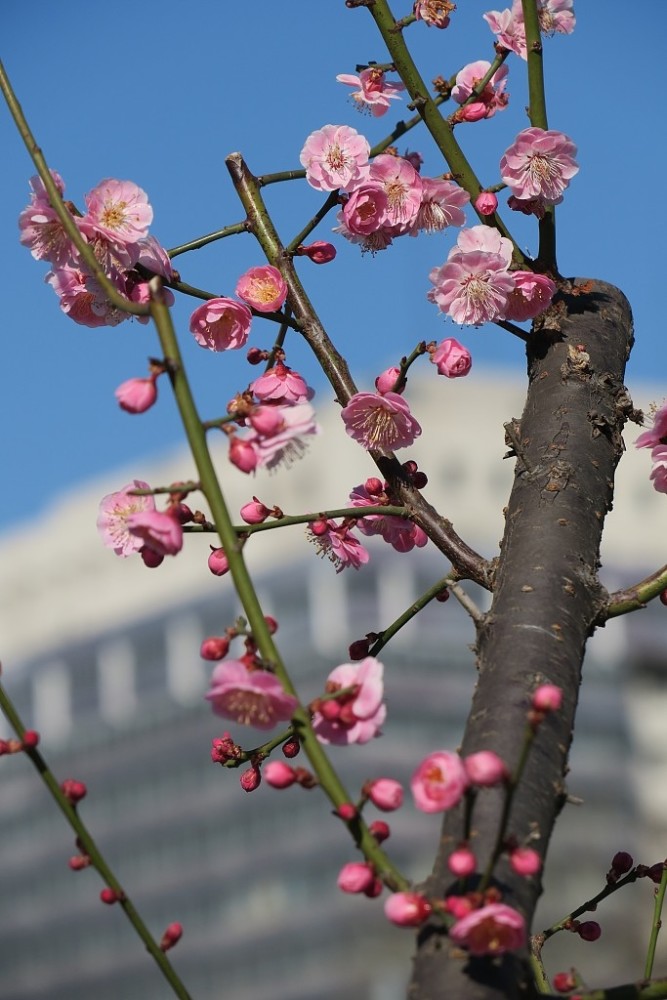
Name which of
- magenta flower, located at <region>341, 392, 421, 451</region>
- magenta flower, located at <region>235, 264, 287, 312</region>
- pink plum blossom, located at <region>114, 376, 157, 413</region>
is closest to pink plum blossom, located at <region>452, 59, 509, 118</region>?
magenta flower, located at <region>235, 264, 287, 312</region>

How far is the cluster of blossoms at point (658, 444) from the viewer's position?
1.83m

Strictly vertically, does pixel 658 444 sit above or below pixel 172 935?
above

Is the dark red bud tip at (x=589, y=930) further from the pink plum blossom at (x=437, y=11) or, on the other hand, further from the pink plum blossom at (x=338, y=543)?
the pink plum blossom at (x=437, y=11)

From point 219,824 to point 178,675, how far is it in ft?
28.3

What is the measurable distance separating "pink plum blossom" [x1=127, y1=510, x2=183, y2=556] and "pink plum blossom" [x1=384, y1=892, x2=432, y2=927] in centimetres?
45

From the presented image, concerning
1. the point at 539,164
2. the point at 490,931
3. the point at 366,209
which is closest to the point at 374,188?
the point at 366,209

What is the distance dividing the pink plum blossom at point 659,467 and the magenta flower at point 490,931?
90cm

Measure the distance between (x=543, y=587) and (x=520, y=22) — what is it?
1254 millimetres

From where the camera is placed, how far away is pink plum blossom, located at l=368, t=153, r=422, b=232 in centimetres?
205

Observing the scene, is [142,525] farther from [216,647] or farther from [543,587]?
[543,587]

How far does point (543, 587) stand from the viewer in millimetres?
1583

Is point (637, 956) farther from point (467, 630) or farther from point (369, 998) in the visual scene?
point (467, 630)

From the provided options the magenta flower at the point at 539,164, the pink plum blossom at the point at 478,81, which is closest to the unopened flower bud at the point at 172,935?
the magenta flower at the point at 539,164

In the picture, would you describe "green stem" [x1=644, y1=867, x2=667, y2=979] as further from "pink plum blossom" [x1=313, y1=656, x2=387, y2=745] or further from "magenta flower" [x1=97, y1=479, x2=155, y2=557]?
"magenta flower" [x1=97, y1=479, x2=155, y2=557]
